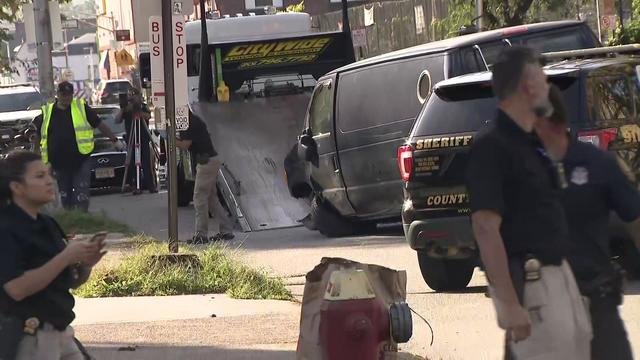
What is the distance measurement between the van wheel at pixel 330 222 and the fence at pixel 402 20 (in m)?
14.3

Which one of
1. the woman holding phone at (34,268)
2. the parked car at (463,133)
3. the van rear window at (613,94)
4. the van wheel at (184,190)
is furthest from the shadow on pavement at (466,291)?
the van wheel at (184,190)

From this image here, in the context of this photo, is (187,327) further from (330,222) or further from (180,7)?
(330,222)

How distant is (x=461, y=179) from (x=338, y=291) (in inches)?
147

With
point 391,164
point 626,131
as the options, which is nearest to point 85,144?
point 391,164

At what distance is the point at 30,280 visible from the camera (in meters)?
5.12

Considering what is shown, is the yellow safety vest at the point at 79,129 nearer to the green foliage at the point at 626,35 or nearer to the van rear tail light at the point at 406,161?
the van rear tail light at the point at 406,161

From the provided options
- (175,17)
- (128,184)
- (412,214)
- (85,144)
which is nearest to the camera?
(412,214)

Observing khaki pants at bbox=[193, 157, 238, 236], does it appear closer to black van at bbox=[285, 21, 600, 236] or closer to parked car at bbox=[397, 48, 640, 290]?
black van at bbox=[285, 21, 600, 236]

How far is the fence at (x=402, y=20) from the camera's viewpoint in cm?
3158

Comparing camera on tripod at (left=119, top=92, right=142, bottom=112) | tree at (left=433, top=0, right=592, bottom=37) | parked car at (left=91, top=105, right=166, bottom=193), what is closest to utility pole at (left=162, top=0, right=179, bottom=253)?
camera on tripod at (left=119, top=92, right=142, bottom=112)

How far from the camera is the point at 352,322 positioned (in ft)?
21.7

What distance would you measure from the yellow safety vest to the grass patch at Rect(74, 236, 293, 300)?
5403mm

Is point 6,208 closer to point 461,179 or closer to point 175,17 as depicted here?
point 461,179

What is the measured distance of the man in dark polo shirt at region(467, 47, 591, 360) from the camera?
491 cm
